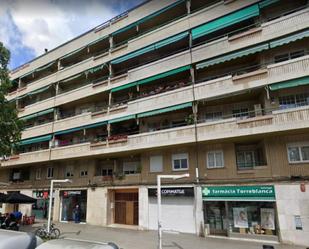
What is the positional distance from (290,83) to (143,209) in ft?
42.3

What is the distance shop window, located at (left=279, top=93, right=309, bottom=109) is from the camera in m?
15.0

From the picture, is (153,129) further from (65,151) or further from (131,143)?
(65,151)

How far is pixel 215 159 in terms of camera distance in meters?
16.9

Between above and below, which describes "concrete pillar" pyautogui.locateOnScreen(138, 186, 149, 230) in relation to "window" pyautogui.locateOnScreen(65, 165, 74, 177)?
below

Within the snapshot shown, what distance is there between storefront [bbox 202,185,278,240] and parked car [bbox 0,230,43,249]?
1287 cm

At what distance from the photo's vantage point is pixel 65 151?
23.0 m

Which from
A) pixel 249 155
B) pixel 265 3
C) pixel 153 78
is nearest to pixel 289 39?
pixel 265 3

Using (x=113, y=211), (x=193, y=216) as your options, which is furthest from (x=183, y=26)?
(x=113, y=211)

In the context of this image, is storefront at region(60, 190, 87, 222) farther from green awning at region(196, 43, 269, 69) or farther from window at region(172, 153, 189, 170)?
green awning at region(196, 43, 269, 69)

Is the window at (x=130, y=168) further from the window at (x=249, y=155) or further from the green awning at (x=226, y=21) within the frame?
the green awning at (x=226, y=21)

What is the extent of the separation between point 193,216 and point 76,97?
1523cm

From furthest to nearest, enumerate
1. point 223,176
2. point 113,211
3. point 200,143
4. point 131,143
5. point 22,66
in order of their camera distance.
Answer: point 22,66
point 113,211
point 131,143
point 200,143
point 223,176

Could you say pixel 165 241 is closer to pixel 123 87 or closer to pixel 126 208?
pixel 126 208

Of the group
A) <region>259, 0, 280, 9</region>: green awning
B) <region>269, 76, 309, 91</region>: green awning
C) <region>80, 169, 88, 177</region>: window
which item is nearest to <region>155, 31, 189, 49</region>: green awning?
<region>259, 0, 280, 9</region>: green awning
